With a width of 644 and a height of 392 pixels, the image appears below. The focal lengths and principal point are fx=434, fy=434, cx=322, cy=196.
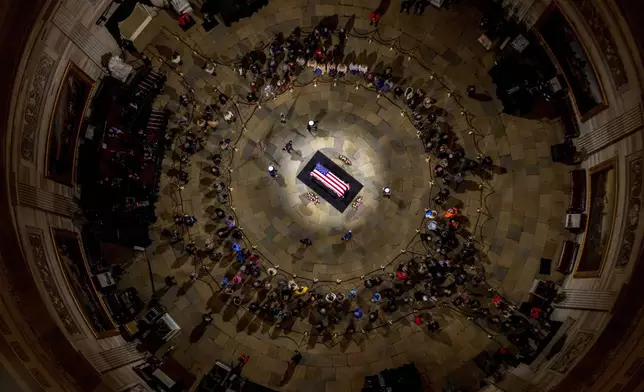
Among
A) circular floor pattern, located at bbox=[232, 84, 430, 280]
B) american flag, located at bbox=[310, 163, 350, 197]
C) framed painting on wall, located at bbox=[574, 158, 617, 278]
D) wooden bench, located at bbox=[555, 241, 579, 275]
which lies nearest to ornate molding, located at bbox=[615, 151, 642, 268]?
framed painting on wall, located at bbox=[574, 158, 617, 278]

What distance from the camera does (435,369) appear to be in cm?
2330

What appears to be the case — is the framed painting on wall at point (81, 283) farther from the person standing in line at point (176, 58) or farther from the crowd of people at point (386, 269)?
the person standing in line at point (176, 58)

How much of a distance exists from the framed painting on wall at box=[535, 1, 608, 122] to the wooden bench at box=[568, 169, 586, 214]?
2.84 meters

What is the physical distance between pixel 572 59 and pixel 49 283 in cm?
2684

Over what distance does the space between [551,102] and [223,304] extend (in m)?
21.3

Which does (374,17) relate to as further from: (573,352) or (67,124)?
(573,352)

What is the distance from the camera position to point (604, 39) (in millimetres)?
19125

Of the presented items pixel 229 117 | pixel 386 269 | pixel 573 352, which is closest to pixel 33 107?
pixel 229 117

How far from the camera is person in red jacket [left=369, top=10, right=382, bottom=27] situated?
84.1 feet

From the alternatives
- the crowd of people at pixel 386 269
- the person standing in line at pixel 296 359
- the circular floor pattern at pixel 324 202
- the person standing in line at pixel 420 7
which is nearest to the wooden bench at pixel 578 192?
the crowd of people at pixel 386 269

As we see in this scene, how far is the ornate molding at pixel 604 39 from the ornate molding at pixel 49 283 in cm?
2597

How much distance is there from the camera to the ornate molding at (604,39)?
61.3 feet

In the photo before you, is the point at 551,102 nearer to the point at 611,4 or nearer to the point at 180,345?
the point at 611,4

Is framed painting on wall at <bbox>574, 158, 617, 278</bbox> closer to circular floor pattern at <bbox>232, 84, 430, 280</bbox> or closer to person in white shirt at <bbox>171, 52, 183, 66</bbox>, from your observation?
circular floor pattern at <bbox>232, 84, 430, 280</bbox>
